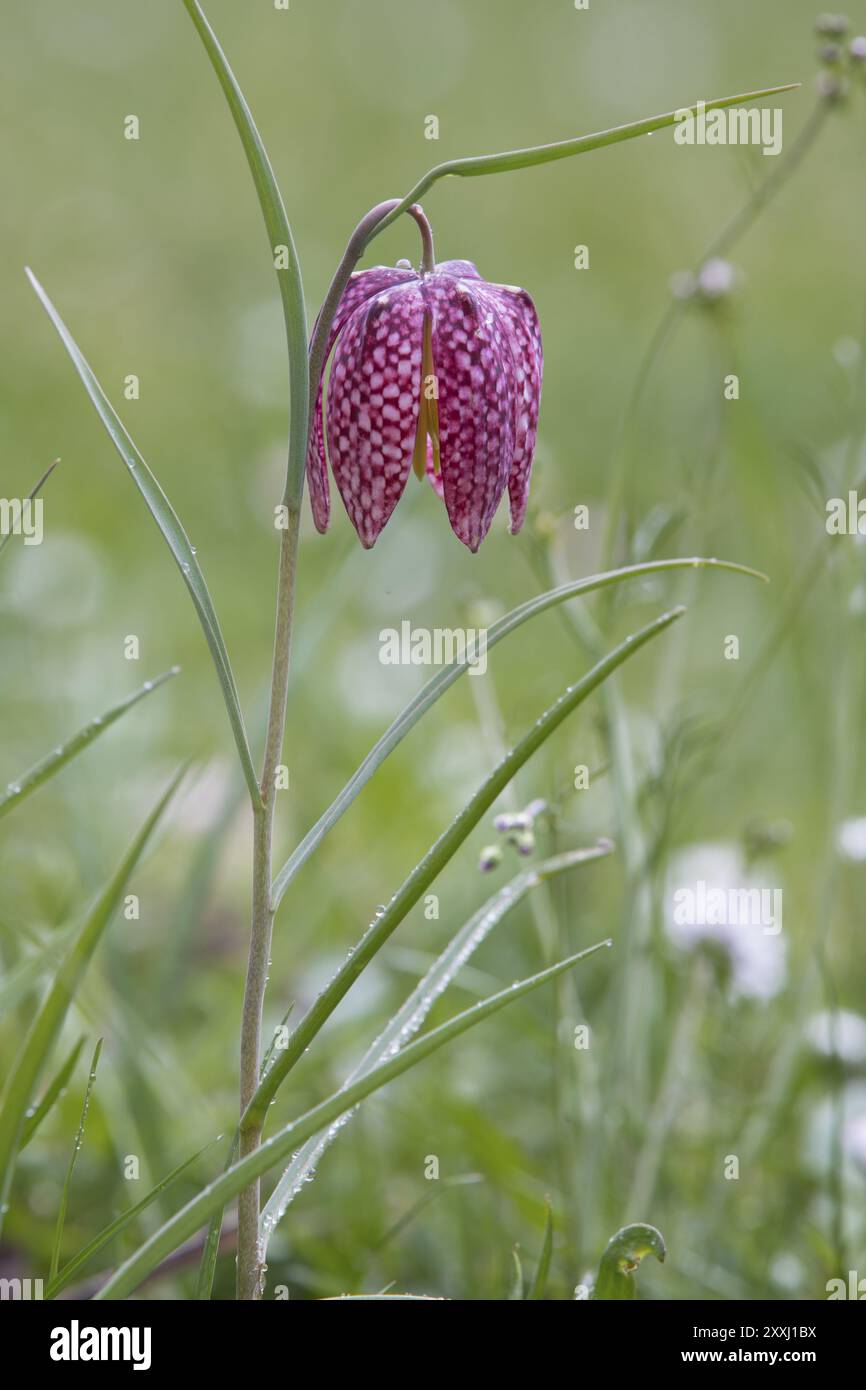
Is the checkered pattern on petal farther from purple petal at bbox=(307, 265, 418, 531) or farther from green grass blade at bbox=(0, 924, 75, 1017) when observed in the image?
green grass blade at bbox=(0, 924, 75, 1017)

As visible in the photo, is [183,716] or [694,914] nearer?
[694,914]

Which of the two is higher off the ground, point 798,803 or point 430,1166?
point 798,803

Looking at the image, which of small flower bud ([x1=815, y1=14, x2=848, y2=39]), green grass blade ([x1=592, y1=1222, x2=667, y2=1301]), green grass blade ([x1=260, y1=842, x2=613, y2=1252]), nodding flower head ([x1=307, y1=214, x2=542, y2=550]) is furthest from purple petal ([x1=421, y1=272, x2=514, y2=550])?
small flower bud ([x1=815, y1=14, x2=848, y2=39])

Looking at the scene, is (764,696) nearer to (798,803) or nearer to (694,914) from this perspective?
(798,803)

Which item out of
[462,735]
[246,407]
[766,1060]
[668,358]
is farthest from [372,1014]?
[668,358]

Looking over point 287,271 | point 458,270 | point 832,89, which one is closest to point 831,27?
point 832,89

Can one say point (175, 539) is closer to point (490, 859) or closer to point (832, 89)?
point (490, 859)
